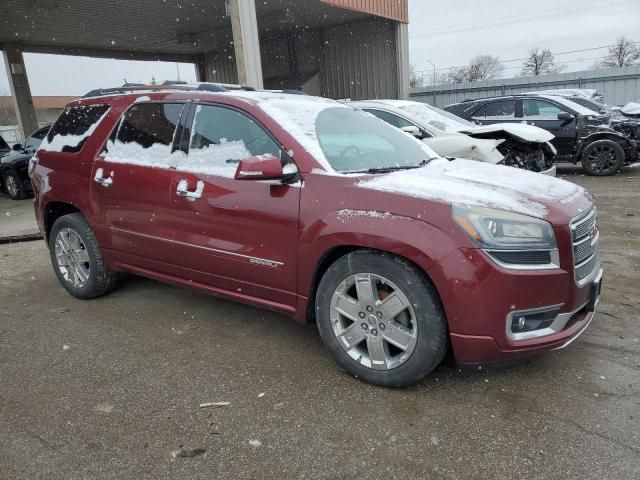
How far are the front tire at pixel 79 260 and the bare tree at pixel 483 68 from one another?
68785 mm

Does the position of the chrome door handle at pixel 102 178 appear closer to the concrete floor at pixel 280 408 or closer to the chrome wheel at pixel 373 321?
the concrete floor at pixel 280 408

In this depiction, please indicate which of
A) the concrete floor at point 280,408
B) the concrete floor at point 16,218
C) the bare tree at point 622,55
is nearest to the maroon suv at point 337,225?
the concrete floor at point 280,408

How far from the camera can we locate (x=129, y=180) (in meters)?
3.89

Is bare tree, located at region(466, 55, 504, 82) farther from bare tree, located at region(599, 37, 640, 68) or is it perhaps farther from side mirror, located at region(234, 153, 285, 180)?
side mirror, located at region(234, 153, 285, 180)

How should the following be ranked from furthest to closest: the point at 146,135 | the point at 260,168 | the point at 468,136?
the point at 468,136 < the point at 146,135 < the point at 260,168

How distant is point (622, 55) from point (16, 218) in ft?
219

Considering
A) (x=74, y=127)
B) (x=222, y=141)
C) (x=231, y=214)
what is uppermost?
(x=74, y=127)

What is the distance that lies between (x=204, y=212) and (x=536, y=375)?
226 cm

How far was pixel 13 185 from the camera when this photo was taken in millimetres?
11977

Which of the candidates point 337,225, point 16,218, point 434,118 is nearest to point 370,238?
point 337,225

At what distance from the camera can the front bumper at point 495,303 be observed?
2.52 m

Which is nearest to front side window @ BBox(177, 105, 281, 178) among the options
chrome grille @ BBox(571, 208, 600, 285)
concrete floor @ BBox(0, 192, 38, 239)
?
chrome grille @ BBox(571, 208, 600, 285)

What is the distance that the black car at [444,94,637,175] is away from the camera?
1041 centimetres

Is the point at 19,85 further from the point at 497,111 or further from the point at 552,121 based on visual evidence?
the point at 552,121
